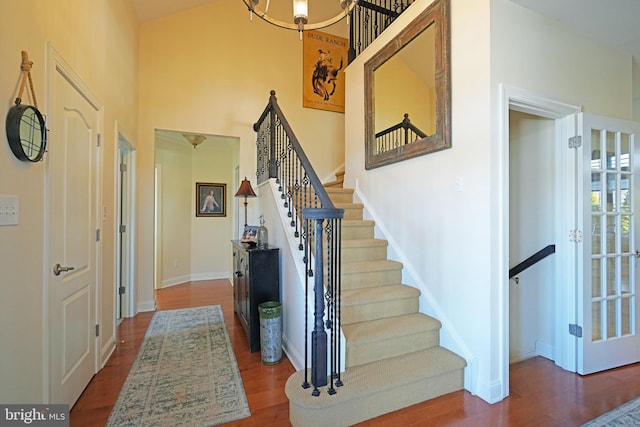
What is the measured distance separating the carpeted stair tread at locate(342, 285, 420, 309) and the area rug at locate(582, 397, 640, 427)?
1.31 metres

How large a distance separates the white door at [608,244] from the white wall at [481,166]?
33cm

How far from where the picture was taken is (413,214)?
2846 millimetres

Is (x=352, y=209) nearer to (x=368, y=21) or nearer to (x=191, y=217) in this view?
(x=368, y=21)

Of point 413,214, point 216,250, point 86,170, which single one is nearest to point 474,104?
point 413,214

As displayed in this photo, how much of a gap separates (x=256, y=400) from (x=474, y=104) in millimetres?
2614

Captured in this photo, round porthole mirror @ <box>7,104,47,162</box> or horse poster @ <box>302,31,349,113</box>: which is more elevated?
horse poster @ <box>302,31,349,113</box>

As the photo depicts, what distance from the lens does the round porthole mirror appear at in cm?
132

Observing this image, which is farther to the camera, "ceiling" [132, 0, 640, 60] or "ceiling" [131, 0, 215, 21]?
"ceiling" [131, 0, 215, 21]

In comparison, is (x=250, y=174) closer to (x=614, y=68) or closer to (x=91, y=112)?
(x=91, y=112)

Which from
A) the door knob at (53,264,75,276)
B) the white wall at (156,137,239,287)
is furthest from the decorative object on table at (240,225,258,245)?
the white wall at (156,137,239,287)

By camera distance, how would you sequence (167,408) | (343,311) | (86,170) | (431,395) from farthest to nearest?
(343,311) → (86,170) → (431,395) → (167,408)

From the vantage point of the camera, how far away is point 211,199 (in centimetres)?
623

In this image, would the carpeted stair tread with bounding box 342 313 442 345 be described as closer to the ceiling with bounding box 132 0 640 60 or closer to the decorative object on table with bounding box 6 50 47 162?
the decorative object on table with bounding box 6 50 47 162

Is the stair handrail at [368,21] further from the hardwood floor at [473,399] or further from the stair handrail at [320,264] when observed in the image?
the hardwood floor at [473,399]
